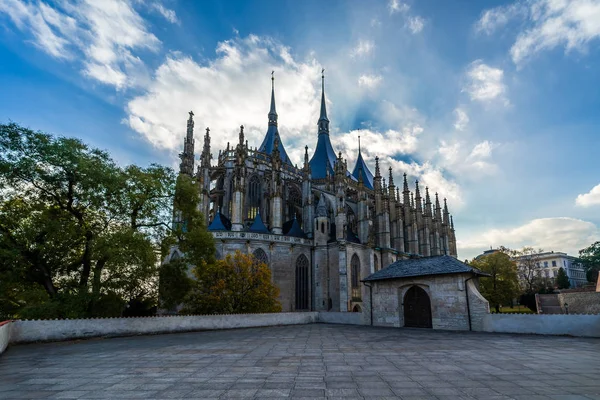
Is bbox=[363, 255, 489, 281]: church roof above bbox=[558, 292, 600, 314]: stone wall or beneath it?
above

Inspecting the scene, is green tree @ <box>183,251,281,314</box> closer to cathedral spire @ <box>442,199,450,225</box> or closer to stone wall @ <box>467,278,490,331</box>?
stone wall @ <box>467,278,490,331</box>

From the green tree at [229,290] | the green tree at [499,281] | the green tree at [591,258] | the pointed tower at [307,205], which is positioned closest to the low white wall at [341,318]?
the green tree at [229,290]

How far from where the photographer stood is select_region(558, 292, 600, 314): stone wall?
3138cm

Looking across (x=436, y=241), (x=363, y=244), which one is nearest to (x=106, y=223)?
(x=363, y=244)

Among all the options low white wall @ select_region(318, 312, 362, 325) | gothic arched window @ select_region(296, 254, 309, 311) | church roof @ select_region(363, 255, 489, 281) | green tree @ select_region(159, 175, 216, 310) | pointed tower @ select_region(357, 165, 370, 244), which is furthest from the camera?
pointed tower @ select_region(357, 165, 370, 244)

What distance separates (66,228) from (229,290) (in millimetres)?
10366

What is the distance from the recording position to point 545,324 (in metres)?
16.2

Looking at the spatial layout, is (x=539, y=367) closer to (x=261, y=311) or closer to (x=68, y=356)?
(x=68, y=356)

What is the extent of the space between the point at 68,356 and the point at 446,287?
697 inches

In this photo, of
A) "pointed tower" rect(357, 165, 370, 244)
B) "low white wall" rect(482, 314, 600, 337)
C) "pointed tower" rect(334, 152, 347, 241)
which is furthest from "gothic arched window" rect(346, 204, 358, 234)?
"low white wall" rect(482, 314, 600, 337)

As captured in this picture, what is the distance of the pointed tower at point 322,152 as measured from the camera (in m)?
53.5

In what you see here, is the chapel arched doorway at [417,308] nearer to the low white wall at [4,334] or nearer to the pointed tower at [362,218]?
the pointed tower at [362,218]

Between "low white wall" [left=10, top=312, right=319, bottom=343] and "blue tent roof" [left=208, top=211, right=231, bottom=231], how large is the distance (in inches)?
448

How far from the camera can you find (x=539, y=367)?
827 centimetres
